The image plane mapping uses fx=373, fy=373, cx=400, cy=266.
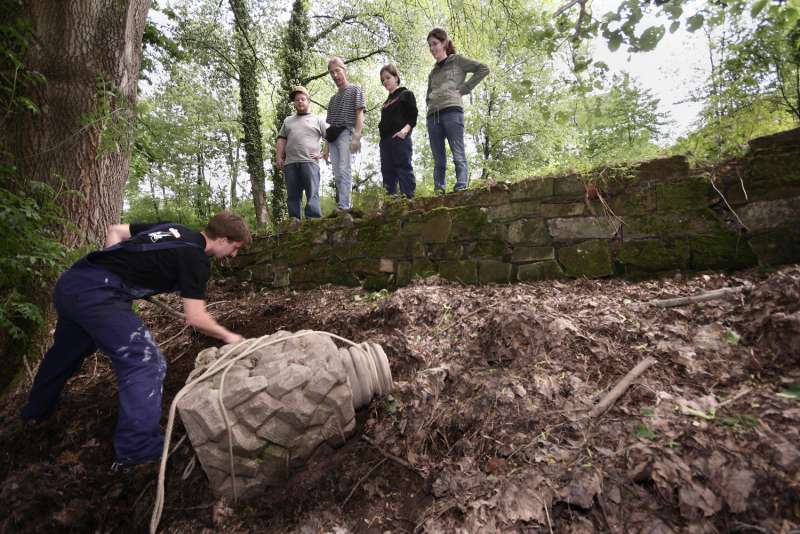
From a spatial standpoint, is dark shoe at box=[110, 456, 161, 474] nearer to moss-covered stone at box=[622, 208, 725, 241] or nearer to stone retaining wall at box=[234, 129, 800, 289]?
stone retaining wall at box=[234, 129, 800, 289]

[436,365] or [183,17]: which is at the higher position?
[183,17]

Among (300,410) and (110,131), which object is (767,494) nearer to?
(300,410)

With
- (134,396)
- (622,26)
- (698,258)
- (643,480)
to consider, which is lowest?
(643,480)

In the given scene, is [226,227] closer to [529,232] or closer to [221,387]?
[221,387]

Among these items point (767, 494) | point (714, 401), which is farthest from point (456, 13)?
point (767, 494)

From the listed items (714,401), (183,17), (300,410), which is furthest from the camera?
(183,17)

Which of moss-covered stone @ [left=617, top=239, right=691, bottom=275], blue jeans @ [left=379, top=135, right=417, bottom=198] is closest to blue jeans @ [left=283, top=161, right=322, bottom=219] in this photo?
blue jeans @ [left=379, top=135, right=417, bottom=198]

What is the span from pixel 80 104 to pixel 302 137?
243cm

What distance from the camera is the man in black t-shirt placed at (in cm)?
221

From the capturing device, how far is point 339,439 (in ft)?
6.70

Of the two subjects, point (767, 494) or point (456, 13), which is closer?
point (767, 494)

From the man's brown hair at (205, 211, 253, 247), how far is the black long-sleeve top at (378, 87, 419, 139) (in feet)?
8.49

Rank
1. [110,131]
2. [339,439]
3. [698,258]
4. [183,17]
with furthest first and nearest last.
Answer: [183,17]
[110,131]
[698,258]
[339,439]

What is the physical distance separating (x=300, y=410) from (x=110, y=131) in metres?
3.22
